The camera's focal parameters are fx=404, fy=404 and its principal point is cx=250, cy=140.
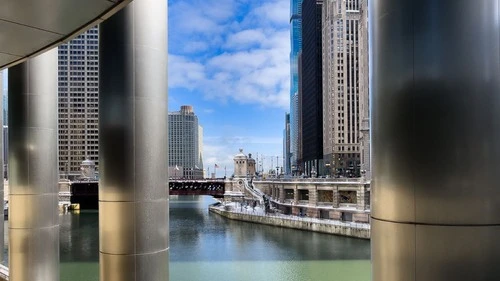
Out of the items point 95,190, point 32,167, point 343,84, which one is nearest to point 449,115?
point 32,167

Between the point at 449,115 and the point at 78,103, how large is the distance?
151614 millimetres

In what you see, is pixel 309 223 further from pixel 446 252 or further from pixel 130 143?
pixel 446 252

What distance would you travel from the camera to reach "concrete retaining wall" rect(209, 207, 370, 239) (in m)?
45.7

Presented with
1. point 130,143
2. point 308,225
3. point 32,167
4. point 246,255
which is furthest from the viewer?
point 308,225

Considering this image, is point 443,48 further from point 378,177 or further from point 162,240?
point 162,240

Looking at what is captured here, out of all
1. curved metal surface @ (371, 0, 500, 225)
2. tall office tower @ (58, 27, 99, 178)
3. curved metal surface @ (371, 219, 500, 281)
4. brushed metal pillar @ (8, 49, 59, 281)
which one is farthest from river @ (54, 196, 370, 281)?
tall office tower @ (58, 27, 99, 178)

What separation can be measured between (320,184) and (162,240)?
194 ft

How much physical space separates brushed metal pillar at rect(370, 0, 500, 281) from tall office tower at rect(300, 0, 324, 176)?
5580 inches

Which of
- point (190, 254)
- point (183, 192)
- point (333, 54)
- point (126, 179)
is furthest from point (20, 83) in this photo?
point (333, 54)

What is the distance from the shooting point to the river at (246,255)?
92.4 ft

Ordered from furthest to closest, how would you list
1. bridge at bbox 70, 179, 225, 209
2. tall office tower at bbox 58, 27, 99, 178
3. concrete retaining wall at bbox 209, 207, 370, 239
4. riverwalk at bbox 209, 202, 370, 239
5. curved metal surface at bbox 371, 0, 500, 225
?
tall office tower at bbox 58, 27, 99, 178 < bridge at bbox 70, 179, 225, 209 < riverwalk at bbox 209, 202, 370, 239 < concrete retaining wall at bbox 209, 207, 370, 239 < curved metal surface at bbox 371, 0, 500, 225

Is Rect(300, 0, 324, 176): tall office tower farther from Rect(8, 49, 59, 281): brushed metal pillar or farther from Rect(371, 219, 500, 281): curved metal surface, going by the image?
Rect(371, 219, 500, 281): curved metal surface

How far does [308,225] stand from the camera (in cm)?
5256

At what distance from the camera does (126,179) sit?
6.45 metres
